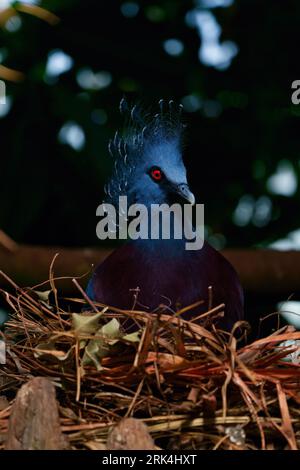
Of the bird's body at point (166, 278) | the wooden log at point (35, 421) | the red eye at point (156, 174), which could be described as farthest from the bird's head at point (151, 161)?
the wooden log at point (35, 421)

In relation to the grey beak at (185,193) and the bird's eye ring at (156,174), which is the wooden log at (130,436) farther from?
the bird's eye ring at (156,174)

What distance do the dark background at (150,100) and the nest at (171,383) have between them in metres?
2.58

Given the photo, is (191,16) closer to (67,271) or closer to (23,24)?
(23,24)

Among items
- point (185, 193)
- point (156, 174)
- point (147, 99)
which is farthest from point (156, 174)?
point (147, 99)

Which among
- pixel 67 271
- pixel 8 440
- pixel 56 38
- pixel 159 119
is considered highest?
pixel 56 38

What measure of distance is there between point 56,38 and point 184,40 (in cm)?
75

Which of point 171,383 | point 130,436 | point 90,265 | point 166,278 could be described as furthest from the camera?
point 90,265

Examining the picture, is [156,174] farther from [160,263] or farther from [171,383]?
[171,383]

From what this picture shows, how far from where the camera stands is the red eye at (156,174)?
11.0ft

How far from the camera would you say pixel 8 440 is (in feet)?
7.12

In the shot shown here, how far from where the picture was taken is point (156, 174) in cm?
336

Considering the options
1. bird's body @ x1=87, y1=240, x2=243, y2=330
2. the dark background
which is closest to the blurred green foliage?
the dark background

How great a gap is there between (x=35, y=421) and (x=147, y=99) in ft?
9.83

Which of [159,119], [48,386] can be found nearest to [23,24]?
[159,119]
